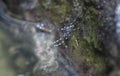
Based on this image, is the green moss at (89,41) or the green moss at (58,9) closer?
the green moss at (89,41)

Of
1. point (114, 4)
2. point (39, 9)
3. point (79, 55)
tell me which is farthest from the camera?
point (39, 9)

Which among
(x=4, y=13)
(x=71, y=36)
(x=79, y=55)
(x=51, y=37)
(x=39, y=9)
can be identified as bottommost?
(x=79, y=55)

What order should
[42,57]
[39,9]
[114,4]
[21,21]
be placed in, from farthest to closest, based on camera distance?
[21,21] → [39,9] → [42,57] → [114,4]

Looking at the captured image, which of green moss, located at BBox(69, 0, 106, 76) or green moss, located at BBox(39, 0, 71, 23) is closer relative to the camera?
green moss, located at BBox(69, 0, 106, 76)

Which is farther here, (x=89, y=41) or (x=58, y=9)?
(x=58, y=9)

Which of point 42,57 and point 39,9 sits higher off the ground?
point 39,9

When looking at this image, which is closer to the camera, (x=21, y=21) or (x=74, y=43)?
(x=74, y=43)

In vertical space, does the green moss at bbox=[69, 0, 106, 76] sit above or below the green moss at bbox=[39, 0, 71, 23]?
below

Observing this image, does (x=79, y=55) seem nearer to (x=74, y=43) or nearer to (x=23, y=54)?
(x=74, y=43)

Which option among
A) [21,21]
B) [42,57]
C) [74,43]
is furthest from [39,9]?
[74,43]

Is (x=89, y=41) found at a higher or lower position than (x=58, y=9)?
lower

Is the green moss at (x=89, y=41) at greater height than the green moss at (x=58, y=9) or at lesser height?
lesser
